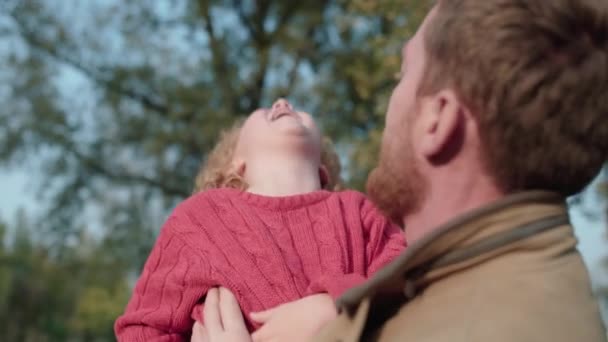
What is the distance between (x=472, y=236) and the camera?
6.13 feet

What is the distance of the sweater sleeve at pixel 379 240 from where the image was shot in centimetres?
266

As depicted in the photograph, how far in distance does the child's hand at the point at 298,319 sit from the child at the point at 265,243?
5 cm

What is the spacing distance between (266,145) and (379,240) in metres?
0.50

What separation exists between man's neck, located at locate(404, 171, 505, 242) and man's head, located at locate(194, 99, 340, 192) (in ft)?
3.23

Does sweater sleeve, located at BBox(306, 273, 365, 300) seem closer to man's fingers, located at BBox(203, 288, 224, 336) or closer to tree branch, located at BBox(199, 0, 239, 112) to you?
man's fingers, located at BBox(203, 288, 224, 336)

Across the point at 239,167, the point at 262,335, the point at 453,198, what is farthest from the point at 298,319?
the point at 239,167

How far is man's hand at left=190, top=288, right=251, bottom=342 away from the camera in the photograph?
2.37 m

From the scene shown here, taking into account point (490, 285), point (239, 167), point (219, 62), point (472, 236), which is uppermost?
point (219, 62)

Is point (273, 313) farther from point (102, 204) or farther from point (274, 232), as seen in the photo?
point (102, 204)

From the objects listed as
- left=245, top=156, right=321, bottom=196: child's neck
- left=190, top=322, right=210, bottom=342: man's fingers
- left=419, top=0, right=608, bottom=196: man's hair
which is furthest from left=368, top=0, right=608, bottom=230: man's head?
left=245, top=156, right=321, bottom=196: child's neck

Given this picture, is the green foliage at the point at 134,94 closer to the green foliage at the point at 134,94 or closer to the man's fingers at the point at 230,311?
the green foliage at the point at 134,94

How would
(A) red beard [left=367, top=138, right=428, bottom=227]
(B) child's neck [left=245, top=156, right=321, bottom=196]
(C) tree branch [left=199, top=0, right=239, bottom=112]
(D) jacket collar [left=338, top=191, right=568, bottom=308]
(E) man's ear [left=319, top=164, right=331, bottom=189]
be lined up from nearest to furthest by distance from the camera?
→ (D) jacket collar [left=338, top=191, right=568, bottom=308], (A) red beard [left=367, top=138, right=428, bottom=227], (B) child's neck [left=245, top=156, right=321, bottom=196], (E) man's ear [left=319, top=164, right=331, bottom=189], (C) tree branch [left=199, top=0, right=239, bottom=112]

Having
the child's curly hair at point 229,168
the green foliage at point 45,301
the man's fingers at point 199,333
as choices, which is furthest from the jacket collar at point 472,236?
the green foliage at point 45,301

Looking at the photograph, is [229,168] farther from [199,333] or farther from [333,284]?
[333,284]
